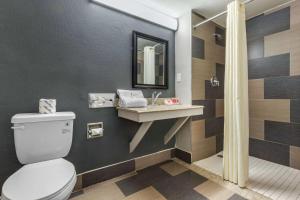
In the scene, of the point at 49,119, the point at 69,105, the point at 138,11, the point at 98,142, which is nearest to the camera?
the point at 49,119

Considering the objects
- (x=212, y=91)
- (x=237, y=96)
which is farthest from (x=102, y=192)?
(x=212, y=91)

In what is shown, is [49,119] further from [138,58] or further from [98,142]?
[138,58]

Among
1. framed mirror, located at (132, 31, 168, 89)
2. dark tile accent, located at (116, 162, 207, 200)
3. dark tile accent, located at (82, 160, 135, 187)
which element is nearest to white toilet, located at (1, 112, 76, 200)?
dark tile accent, located at (82, 160, 135, 187)

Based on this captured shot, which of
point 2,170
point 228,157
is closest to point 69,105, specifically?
point 2,170

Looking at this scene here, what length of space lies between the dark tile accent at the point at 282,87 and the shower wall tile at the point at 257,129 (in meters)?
0.41

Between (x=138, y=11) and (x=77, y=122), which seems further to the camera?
(x=138, y=11)

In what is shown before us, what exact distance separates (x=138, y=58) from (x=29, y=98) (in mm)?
1212

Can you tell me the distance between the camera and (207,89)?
2355 mm

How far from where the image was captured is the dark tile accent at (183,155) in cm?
219

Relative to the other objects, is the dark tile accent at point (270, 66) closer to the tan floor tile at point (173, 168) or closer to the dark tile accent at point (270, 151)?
the dark tile accent at point (270, 151)

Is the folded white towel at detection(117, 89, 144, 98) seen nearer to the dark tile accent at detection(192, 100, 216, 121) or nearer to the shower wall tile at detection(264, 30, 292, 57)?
the dark tile accent at detection(192, 100, 216, 121)

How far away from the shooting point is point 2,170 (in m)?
1.28

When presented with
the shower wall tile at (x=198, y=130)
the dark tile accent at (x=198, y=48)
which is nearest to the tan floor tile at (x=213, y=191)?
the shower wall tile at (x=198, y=130)

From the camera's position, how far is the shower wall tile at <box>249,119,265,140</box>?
2344 millimetres
